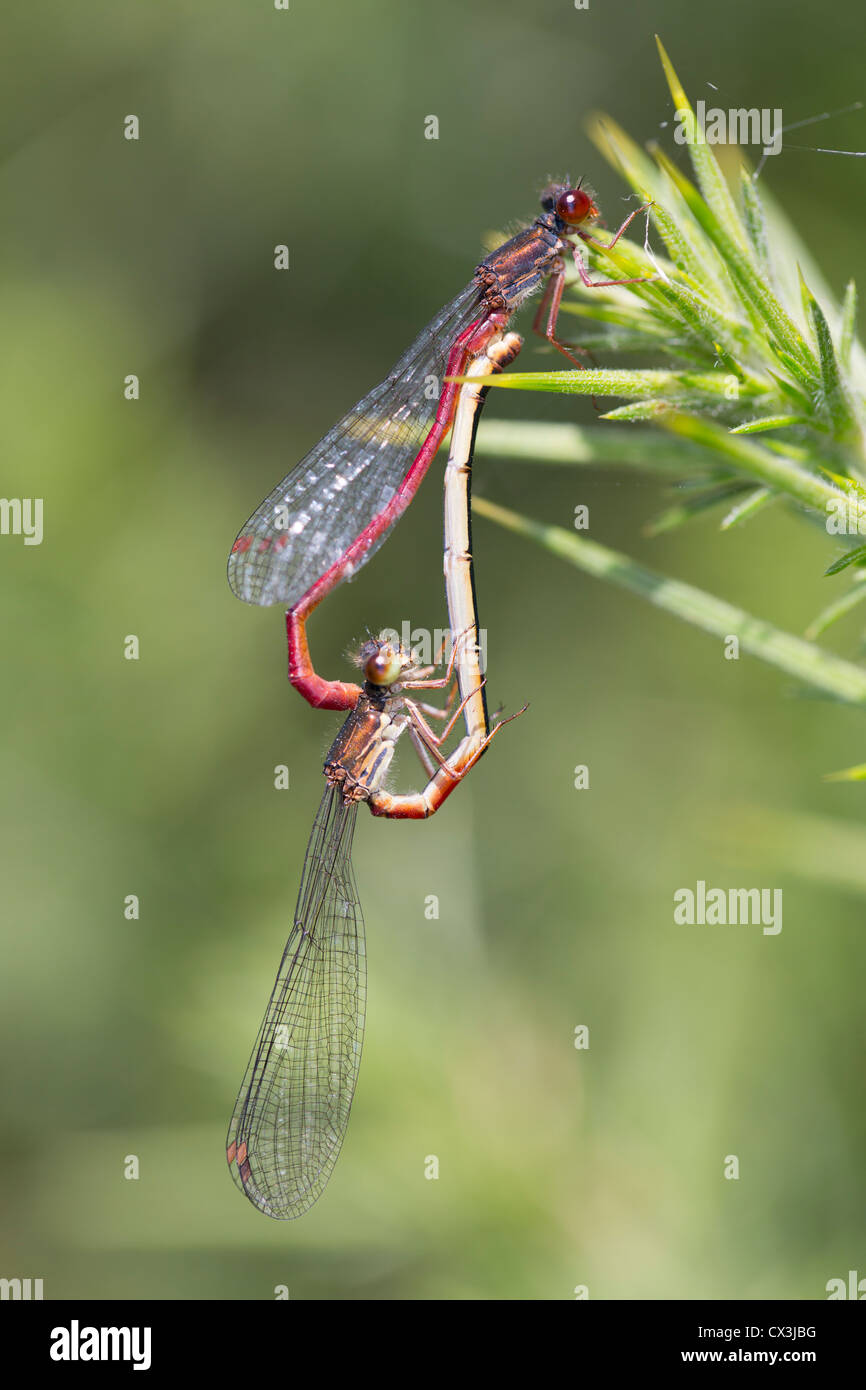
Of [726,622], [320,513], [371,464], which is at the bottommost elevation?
[726,622]

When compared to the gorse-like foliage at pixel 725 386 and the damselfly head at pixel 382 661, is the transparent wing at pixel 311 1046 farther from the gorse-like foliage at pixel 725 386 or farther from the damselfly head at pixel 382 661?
the gorse-like foliage at pixel 725 386

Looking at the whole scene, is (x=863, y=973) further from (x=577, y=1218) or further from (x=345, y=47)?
(x=345, y=47)

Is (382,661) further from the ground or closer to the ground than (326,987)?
further from the ground

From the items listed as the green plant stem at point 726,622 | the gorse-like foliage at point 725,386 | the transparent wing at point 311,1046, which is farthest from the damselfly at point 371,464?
the green plant stem at point 726,622

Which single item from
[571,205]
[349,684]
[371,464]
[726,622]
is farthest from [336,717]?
[726,622]

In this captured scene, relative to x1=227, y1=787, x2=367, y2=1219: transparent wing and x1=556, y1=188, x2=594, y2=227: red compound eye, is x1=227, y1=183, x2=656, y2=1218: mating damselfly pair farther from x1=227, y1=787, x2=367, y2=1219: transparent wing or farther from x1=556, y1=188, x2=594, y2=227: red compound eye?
x1=556, y1=188, x2=594, y2=227: red compound eye

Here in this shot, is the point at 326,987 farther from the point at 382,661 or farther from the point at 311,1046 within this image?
the point at 382,661
